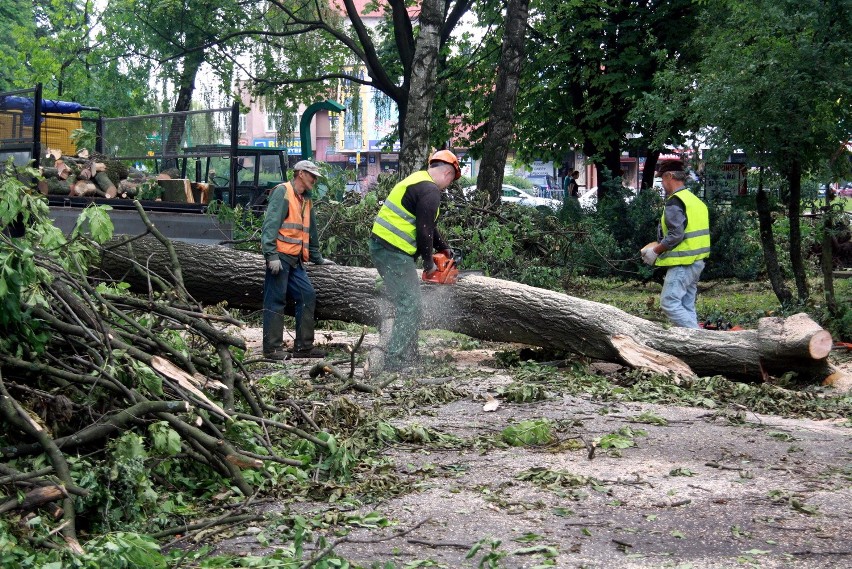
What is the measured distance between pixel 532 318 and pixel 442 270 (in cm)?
90

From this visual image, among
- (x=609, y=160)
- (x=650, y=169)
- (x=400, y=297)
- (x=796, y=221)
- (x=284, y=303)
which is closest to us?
(x=400, y=297)

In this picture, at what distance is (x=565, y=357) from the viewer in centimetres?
886

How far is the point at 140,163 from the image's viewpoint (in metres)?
14.5

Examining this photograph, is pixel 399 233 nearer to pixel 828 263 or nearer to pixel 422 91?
pixel 828 263

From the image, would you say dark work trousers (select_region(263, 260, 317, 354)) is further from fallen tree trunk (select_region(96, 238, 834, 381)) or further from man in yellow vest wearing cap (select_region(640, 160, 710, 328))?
man in yellow vest wearing cap (select_region(640, 160, 710, 328))

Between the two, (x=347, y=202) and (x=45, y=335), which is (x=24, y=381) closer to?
(x=45, y=335)

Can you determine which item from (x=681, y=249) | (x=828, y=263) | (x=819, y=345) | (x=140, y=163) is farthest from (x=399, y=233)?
(x=140, y=163)

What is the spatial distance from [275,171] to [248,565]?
13688 millimetres

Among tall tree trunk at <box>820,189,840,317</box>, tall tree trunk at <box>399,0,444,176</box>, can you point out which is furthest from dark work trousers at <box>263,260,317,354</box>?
tall tree trunk at <box>820,189,840,317</box>

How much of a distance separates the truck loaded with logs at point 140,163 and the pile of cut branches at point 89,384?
5.84 meters

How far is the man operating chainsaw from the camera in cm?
795

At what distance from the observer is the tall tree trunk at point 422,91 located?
45.4 feet

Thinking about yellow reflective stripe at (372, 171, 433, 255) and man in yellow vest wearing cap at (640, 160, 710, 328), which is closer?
yellow reflective stripe at (372, 171, 433, 255)

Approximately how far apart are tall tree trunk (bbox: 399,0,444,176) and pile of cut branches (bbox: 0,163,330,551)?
8.37 meters
